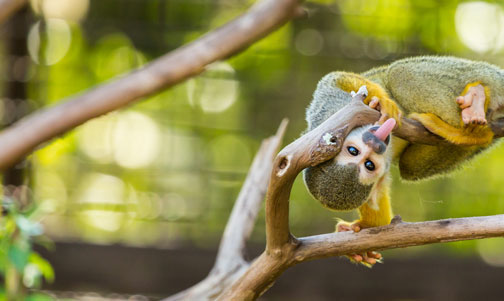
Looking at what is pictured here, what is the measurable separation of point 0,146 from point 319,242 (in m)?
1.65

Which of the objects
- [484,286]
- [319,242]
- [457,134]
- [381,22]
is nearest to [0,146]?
[319,242]

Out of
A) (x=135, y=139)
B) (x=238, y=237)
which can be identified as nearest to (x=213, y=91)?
(x=135, y=139)

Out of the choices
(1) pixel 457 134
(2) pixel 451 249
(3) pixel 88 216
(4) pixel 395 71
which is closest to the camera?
(1) pixel 457 134

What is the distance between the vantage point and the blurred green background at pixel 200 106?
14.5 ft

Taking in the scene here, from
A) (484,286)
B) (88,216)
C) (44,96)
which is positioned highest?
(44,96)

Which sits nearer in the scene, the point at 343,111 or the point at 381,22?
the point at 343,111

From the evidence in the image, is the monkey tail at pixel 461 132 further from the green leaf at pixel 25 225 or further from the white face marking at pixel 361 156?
the green leaf at pixel 25 225

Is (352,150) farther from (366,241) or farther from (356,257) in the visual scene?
(356,257)

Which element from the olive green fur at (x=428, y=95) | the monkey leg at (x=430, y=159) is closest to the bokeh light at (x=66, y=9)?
the olive green fur at (x=428, y=95)

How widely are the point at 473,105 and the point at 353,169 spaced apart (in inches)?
22.7

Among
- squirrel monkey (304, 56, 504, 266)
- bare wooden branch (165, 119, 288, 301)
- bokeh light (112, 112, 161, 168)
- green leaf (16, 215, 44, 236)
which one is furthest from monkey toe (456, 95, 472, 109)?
bokeh light (112, 112, 161, 168)

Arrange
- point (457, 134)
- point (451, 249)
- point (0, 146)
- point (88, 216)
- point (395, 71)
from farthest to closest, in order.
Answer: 1. point (451, 249)
2. point (88, 216)
3. point (0, 146)
4. point (395, 71)
5. point (457, 134)

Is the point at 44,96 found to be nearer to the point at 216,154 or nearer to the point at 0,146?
the point at 216,154

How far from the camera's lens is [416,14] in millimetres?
4578
